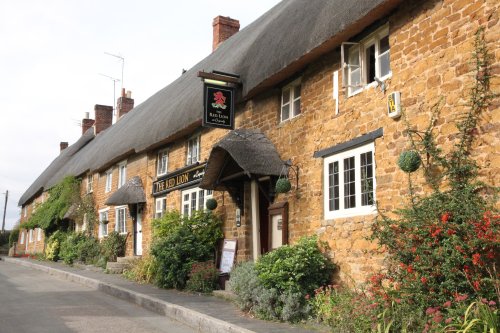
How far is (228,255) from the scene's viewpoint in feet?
40.5

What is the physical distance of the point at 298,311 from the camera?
8156 millimetres

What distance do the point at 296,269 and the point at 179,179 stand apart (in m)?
7.58

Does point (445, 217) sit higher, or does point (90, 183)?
point (90, 183)

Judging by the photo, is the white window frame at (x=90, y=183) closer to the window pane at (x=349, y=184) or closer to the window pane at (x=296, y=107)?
the window pane at (x=296, y=107)

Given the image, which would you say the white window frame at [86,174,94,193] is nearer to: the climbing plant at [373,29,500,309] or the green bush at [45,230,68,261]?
the green bush at [45,230,68,261]

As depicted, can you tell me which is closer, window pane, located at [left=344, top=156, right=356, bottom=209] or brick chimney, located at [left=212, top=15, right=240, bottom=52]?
window pane, located at [left=344, top=156, right=356, bottom=209]

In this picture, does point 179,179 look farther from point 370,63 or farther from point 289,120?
point 370,63

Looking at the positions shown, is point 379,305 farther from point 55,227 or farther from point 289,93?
point 55,227

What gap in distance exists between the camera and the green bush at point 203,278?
1177 centimetres

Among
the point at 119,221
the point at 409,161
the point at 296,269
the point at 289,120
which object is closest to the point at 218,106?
the point at 289,120

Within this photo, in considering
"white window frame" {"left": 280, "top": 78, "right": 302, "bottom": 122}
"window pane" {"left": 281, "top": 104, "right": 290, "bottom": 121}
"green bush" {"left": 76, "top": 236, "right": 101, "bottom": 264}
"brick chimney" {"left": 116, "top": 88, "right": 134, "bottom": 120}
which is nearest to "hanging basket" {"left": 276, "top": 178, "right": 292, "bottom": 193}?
"white window frame" {"left": 280, "top": 78, "right": 302, "bottom": 122}

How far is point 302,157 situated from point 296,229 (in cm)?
143

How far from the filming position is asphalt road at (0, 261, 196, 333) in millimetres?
7918

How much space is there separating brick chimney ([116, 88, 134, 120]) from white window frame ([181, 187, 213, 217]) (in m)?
18.5
